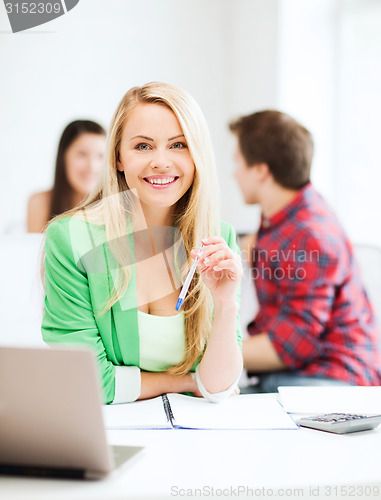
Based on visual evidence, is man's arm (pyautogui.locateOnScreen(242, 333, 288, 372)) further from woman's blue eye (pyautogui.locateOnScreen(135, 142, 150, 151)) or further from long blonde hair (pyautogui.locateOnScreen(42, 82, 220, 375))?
woman's blue eye (pyautogui.locateOnScreen(135, 142, 150, 151))

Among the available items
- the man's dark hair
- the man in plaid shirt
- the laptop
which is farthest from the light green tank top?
the man's dark hair

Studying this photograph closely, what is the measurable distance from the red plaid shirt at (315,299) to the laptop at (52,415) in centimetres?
125

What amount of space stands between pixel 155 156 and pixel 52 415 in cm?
66

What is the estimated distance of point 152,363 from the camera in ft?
3.91

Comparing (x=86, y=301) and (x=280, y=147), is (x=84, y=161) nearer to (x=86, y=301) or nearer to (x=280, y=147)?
(x=280, y=147)

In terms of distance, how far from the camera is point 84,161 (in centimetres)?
197

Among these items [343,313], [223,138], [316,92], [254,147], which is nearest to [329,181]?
[316,92]

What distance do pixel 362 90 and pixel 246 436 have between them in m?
2.26

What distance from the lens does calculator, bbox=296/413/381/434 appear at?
0.88m

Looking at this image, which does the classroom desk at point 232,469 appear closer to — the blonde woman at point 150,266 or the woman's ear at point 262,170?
the blonde woman at point 150,266

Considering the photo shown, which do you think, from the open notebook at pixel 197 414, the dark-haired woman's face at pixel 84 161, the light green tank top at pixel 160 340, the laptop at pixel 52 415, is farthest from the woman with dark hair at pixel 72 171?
the laptop at pixel 52 415

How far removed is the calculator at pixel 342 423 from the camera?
34.8 inches

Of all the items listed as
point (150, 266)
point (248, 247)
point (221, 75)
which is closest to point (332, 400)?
point (150, 266)

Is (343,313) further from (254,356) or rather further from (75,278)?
(75,278)
